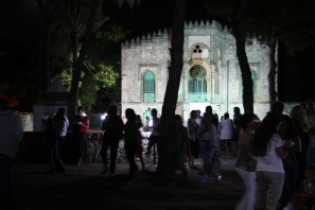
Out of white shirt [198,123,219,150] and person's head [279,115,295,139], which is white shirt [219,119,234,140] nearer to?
white shirt [198,123,219,150]

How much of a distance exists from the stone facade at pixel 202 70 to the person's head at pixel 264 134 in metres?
26.4

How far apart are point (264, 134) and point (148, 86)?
27988 millimetres

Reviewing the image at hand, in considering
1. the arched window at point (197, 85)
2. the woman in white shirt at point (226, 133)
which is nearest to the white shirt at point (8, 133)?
the woman in white shirt at point (226, 133)

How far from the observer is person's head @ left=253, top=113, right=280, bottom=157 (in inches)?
232

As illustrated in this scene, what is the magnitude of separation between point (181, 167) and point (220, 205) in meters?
2.40

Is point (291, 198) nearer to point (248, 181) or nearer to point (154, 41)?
point (248, 181)

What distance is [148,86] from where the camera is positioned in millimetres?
33750

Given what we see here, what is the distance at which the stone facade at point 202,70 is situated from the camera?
1271 inches

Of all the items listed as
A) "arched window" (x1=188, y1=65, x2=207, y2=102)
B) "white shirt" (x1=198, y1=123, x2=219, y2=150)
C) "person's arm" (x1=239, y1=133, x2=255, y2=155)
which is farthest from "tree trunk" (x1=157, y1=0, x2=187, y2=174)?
"arched window" (x1=188, y1=65, x2=207, y2=102)

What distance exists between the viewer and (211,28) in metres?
32.1

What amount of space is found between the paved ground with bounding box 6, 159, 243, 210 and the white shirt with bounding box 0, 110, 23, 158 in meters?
1.06

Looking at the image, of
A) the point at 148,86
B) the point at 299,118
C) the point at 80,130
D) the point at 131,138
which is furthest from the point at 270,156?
the point at 148,86

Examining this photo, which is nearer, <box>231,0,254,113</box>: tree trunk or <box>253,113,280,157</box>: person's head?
<box>253,113,280,157</box>: person's head

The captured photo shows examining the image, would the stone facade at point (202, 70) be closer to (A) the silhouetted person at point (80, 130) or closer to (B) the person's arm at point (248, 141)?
(A) the silhouetted person at point (80, 130)
